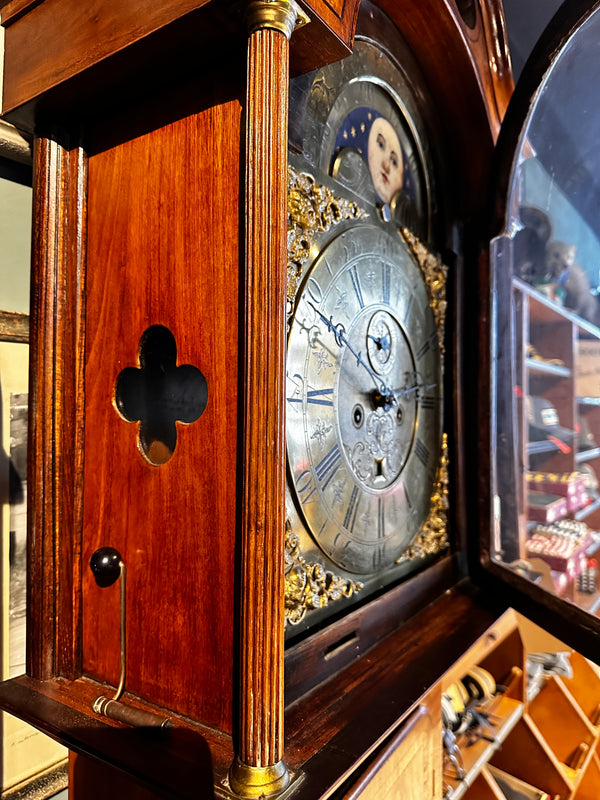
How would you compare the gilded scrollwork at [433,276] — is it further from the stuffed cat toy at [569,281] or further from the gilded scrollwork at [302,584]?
the stuffed cat toy at [569,281]

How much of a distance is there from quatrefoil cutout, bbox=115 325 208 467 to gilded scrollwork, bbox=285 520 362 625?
22 centimetres

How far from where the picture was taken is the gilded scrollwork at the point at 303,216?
0.81 m

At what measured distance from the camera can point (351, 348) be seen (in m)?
0.95

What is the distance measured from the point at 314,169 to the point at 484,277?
2.09 feet

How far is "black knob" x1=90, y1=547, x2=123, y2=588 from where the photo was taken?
0.74 metres

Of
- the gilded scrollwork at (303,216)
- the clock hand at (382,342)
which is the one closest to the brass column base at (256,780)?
the gilded scrollwork at (303,216)

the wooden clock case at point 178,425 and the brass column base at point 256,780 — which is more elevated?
the wooden clock case at point 178,425

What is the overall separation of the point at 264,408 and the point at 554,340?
247 cm

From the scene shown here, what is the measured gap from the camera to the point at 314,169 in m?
0.88

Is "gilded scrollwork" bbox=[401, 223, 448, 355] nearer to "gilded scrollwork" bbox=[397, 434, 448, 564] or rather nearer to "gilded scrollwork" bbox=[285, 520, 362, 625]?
"gilded scrollwork" bbox=[397, 434, 448, 564]

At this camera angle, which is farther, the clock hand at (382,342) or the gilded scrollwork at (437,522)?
the gilded scrollwork at (437,522)

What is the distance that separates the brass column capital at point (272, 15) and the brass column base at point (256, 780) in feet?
2.62

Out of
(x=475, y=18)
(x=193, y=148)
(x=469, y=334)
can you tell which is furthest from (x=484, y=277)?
(x=193, y=148)

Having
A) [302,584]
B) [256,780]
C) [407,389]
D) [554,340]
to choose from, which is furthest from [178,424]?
[554,340]
